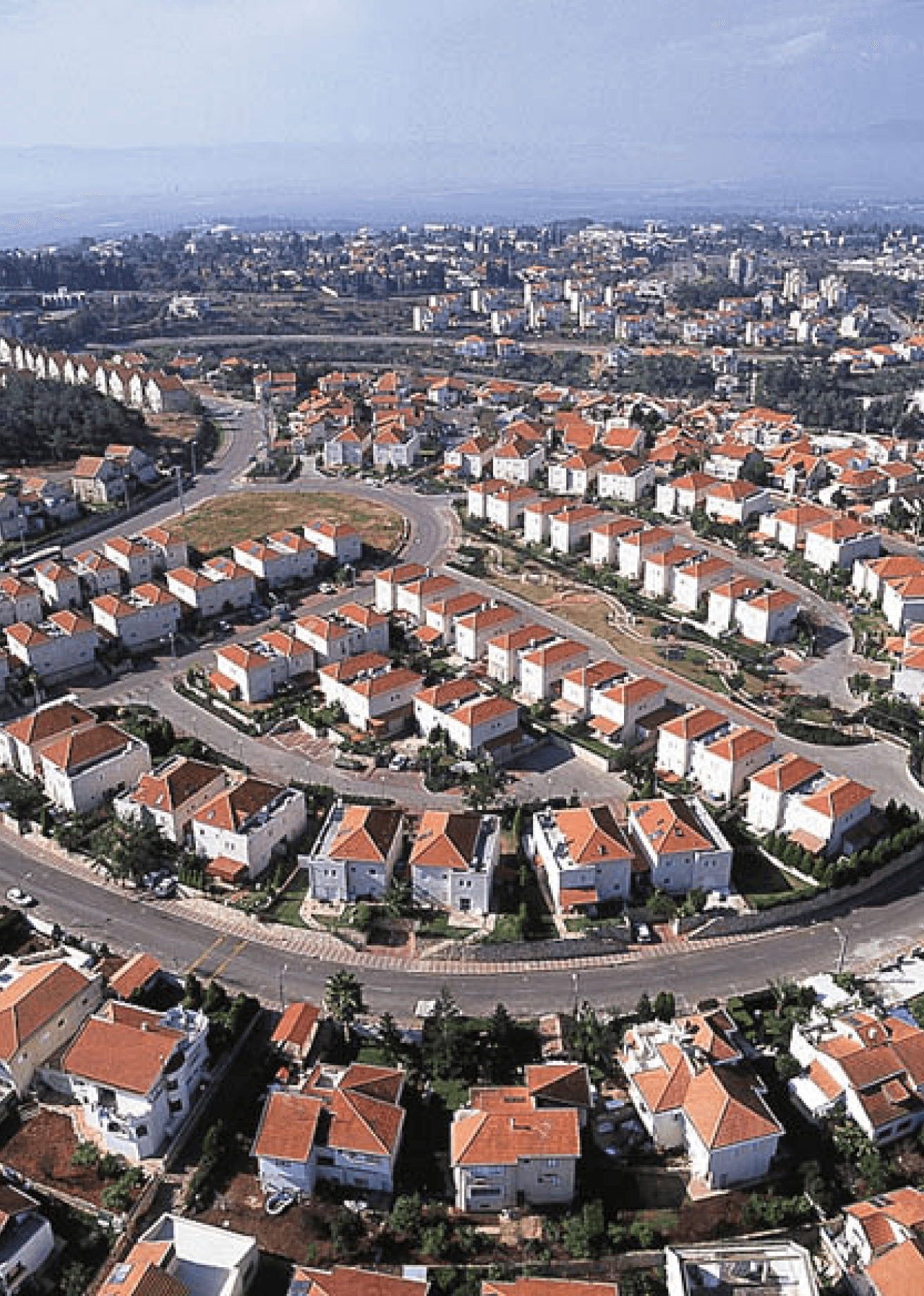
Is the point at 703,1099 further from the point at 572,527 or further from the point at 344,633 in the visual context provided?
the point at 572,527

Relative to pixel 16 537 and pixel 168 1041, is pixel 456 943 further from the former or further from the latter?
pixel 16 537

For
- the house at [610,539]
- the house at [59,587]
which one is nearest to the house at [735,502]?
the house at [610,539]

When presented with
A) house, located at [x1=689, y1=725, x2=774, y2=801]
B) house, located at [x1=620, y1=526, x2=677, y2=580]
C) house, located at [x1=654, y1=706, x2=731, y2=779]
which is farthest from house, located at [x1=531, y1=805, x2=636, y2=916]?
house, located at [x1=620, y1=526, x2=677, y2=580]

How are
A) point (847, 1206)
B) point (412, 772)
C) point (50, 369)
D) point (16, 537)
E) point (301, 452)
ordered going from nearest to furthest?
point (847, 1206)
point (412, 772)
point (16, 537)
point (301, 452)
point (50, 369)

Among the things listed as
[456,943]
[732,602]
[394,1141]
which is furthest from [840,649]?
[394,1141]

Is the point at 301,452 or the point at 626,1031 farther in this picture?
the point at 301,452

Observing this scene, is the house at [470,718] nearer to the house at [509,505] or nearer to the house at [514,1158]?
the house at [514,1158]
